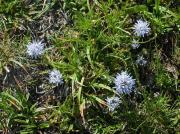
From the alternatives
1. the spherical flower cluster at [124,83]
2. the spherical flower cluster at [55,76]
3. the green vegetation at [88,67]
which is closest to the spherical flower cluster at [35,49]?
the green vegetation at [88,67]

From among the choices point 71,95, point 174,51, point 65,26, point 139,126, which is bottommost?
point 139,126

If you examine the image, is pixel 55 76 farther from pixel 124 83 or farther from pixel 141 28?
pixel 141 28

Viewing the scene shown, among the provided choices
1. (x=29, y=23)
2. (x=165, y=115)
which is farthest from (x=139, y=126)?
(x=29, y=23)

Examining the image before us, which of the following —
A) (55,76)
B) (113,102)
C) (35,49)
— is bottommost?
(113,102)

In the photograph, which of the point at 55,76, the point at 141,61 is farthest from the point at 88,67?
the point at 141,61

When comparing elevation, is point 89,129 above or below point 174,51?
below

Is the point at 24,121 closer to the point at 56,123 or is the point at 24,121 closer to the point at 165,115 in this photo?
the point at 56,123

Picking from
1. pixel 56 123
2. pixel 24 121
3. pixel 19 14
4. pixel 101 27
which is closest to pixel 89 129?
pixel 56 123
